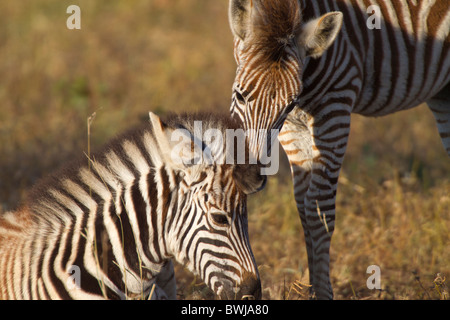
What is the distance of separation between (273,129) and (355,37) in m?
1.29

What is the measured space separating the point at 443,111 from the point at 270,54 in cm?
253

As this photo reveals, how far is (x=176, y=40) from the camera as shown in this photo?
43.2 feet

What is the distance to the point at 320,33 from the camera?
4.46m

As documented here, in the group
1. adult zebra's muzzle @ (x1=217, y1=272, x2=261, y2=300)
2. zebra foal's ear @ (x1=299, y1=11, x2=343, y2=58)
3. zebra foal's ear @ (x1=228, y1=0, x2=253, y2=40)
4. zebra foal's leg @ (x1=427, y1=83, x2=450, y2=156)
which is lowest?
adult zebra's muzzle @ (x1=217, y1=272, x2=261, y2=300)

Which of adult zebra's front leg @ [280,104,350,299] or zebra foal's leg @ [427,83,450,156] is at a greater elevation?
zebra foal's leg @ [427,83,450,156]

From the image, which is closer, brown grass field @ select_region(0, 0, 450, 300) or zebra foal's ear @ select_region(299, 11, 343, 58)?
zebra foal's ear @ select_region(299, 11, 343, 58)

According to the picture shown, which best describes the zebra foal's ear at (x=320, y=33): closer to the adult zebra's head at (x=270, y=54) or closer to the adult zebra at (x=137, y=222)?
the adult zebra's head at (x=270, y=54)

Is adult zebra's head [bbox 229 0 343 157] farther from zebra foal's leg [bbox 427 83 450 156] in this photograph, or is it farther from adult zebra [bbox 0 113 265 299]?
zebra foal's leg [bbox 427 83 450 156]

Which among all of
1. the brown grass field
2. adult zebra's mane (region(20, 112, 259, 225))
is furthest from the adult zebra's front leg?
adult zebra's mane (region(20, 112, 259, 225))

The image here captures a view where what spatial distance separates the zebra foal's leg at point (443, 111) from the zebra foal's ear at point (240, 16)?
98.2 inches

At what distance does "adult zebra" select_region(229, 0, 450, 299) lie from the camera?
170 inches

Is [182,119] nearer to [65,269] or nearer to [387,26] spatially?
[65,269]

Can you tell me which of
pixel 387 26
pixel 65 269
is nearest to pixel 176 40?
pixel 387 26

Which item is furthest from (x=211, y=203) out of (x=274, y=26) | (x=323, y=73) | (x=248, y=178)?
(x=323, y=73)
